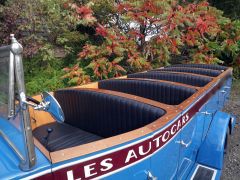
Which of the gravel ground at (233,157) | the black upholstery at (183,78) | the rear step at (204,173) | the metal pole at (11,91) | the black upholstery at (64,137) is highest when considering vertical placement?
the metal pole at (11,91)

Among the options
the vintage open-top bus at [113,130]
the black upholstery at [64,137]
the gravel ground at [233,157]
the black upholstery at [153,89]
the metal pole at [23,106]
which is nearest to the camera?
the metal pole at [23,106]

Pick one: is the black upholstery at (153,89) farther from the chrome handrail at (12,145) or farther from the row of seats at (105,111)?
the chrome handrail at (12,145)

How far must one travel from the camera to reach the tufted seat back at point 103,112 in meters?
2.26

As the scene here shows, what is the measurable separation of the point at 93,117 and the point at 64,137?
15.3 inches

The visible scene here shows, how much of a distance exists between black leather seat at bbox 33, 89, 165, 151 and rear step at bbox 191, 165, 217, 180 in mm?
918

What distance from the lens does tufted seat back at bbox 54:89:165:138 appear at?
2.26 metres

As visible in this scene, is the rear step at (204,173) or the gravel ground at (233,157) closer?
the rear step at (204,173)

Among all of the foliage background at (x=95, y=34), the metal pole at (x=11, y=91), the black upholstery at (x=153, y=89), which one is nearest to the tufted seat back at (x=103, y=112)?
the black upholstery at (x=153, y=89)

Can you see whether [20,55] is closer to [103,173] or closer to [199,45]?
[103,173]

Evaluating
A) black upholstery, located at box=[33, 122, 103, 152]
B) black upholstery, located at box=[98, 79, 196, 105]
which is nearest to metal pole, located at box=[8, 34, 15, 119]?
black upholstery, located at box=[33, 122, 103, 152]

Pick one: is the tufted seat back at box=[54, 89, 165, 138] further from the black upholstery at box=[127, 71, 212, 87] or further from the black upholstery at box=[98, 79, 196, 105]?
A: the black upholstery at box=[127, 71, 212, 87]

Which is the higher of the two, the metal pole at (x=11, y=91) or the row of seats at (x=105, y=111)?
the metal pole at (x=11, y=91)

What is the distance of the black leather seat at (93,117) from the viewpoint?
7.53 ft

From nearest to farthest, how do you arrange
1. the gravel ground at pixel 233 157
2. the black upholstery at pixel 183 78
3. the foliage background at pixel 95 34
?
the gravel ground at pixel 233 157, the black upholstery at pixel 183 78, the foliage background at pixel 95 34
